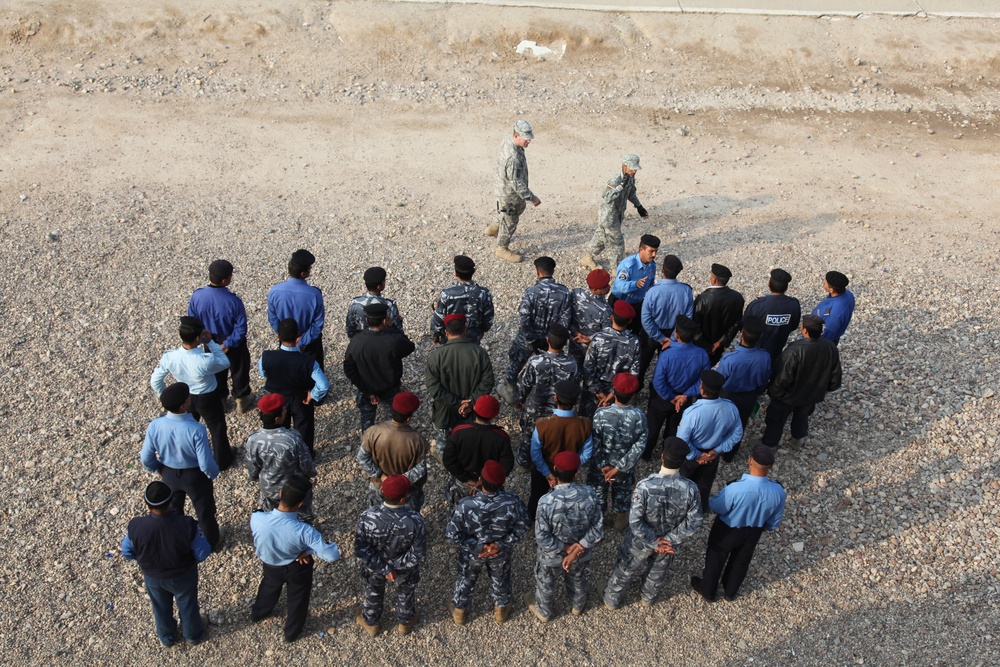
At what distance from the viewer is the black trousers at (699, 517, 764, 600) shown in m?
7.32

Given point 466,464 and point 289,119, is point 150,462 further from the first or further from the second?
point 289,119

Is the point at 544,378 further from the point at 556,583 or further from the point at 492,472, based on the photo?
the point at 556,583

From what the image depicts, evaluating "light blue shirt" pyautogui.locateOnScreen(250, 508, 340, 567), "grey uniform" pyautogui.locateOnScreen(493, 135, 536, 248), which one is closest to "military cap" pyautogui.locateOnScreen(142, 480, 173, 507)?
"light blue shirt" pyautogui.locateOnScreen(250, 508, 340, 567)

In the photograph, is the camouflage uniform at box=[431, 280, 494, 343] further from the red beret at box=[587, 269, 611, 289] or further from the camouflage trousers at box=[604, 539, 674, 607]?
the camouflage trousers at box=[604, 539, 674, 607]

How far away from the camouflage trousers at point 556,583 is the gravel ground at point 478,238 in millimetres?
218

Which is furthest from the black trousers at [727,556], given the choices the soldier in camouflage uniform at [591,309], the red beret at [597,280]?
the red beret at [597,280]

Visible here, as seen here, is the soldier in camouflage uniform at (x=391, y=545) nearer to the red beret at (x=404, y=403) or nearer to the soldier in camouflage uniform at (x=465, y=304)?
the red beret at (x=404, y=403)

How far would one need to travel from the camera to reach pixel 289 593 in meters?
7.06

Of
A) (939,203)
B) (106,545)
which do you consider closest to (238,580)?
(106,545)

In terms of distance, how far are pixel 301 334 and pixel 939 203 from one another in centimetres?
1106

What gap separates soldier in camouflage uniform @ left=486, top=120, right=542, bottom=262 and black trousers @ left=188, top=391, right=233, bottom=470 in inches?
198

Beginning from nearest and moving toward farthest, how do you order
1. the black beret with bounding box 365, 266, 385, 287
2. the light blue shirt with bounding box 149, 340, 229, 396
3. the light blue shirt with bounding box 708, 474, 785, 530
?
the light blue shirt with bounding box 708, 474, 785, 530, the light blue shirt with bounding box 149, 340, 229, 396, the black beret with bounding box 365, 266, 385, 287

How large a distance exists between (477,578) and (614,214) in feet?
18.8

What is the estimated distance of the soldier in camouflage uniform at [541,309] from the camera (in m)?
9.16
